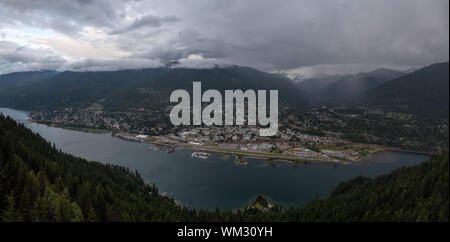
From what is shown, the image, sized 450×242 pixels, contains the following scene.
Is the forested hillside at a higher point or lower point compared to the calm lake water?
higher

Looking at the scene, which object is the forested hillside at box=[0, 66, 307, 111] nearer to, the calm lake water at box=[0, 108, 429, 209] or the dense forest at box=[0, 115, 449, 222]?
the calm lake water at box=[0, 108, 429, 209]

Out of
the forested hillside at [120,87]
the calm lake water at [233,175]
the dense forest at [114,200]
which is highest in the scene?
the forested hillside at [120,87]

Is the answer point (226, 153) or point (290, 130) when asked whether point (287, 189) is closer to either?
point (226, 153)

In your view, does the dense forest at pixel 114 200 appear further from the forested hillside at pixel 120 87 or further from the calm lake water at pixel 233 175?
the forested hillside at pixel 120 87

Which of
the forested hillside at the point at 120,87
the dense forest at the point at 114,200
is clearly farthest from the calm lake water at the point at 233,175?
the forested hillside at the point at 120,87

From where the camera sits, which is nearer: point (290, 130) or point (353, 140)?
point (353, 140)

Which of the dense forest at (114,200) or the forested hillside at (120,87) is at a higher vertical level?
the forested hillside at (120,87)

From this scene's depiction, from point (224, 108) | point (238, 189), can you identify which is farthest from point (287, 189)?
point (224, 108)

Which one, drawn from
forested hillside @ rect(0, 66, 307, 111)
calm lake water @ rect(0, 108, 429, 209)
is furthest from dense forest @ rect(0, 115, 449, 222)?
forested hillside @ rect(0, 66, 307, 111)
